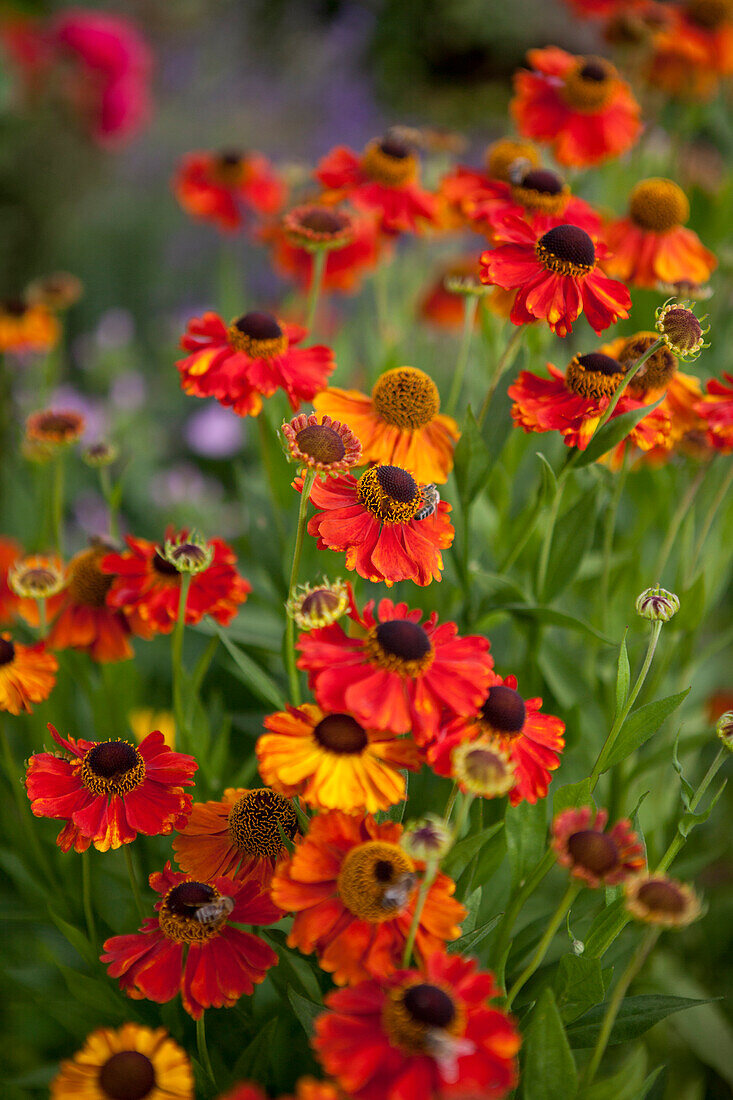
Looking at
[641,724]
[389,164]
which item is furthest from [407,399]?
[389,164]

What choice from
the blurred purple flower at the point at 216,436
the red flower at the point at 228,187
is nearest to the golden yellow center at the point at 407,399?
the red flower at the point at 228,187

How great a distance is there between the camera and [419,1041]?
284mm

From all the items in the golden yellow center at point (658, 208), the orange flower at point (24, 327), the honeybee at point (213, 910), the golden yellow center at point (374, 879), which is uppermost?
the golden yellow center at point (658, 208)

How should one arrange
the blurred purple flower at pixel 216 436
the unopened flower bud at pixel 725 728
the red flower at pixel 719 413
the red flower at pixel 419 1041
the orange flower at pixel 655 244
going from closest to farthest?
the red flower at pixel 419 1041 → the unopened flower bud at pixel 725 728 → the red flower at pixel 719 413 → the orange flower at pixel 655 244 → the blurred purple flower at pixel 216 436

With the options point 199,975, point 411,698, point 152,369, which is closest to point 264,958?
point 199,975

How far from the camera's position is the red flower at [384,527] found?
42 cm

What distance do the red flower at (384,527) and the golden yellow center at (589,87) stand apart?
19.3 inches

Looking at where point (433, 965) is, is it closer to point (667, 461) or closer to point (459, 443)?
point (459, 443)

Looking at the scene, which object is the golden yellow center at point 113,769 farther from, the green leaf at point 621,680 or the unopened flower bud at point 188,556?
the green leaf at point 621,680

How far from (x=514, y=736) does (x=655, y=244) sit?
0.44 meters

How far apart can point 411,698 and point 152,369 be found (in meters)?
1.69

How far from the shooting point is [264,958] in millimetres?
384

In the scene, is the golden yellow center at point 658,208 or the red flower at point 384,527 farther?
the golden yellow center at point 658,208

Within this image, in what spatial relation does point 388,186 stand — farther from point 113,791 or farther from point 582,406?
point 113,791
